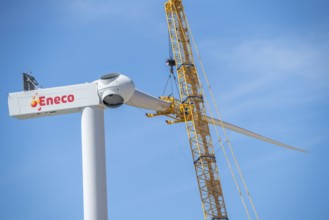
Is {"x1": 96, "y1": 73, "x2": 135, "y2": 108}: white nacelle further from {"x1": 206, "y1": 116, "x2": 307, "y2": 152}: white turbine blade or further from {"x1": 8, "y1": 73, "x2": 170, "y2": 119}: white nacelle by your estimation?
{"x1": 206, "y1": 116, "x2": 307, "y2": 152}: white turbine blade

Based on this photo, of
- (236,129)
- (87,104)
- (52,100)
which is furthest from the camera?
(236,129)

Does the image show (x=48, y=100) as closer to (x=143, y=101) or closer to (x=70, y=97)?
(x=70, y=97)

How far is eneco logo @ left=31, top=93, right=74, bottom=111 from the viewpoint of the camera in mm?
34375

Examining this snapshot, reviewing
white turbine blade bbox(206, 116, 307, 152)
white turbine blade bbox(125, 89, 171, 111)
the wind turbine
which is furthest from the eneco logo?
white turbine blade bbox(206, 116, 307, 152)

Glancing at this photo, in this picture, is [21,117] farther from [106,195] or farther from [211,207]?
[211,207]

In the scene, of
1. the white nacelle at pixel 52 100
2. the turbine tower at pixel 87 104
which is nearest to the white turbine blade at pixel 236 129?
the turbine tower at pixel 87 104

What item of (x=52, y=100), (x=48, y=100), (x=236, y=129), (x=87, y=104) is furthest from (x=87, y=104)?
(x=236, y=129)

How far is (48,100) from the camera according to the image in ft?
114

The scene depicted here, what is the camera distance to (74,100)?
112ft

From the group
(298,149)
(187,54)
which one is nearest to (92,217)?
(187,54)

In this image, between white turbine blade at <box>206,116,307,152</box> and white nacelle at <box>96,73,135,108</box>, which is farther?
white turbine blade at <box>206,116,307,152</box>

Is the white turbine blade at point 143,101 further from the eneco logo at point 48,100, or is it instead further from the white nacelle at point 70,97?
the eneco logo at point 48,100

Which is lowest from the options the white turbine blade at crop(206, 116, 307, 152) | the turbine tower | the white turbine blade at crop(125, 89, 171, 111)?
the turbine tower

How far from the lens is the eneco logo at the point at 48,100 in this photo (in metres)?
34.4
